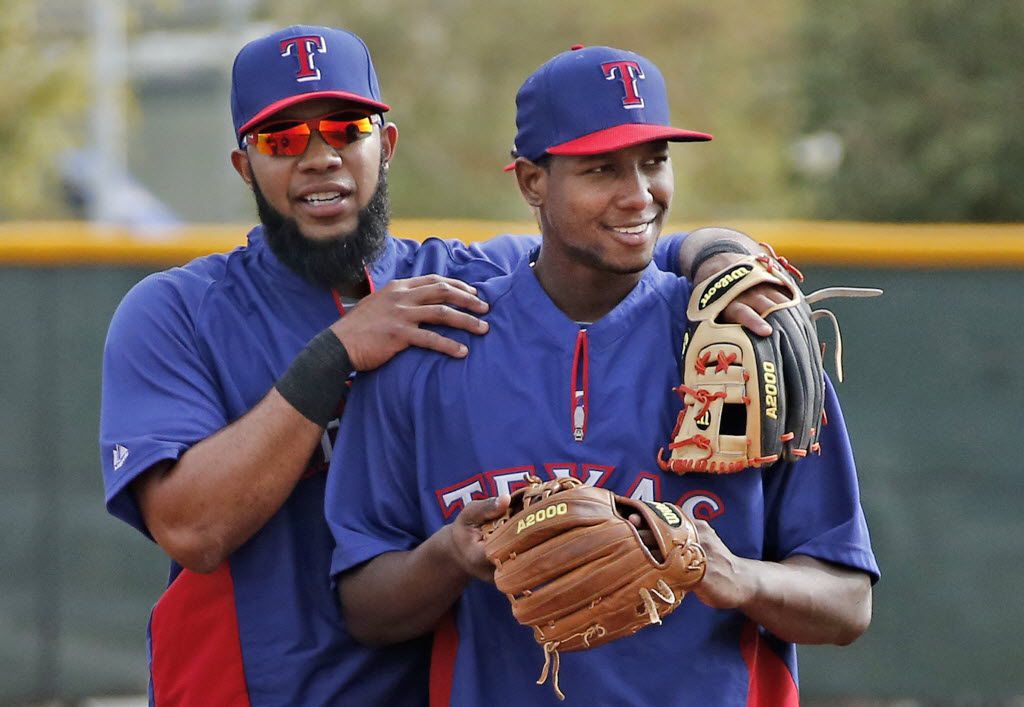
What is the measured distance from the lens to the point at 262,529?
332cm

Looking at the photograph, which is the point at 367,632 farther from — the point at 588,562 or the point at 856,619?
the point at 856,619

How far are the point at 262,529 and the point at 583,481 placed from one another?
83 cm

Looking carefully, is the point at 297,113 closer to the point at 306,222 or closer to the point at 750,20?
the point at 306,222

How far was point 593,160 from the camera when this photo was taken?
292 centimetres

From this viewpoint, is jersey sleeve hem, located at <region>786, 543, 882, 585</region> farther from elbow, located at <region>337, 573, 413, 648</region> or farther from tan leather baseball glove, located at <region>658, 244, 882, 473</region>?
elbow, located at <region>337, 573, 413, 648</region>

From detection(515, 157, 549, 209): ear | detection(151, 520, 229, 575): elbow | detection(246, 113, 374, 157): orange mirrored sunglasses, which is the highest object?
detection(246, 113, 374, 157): orange mirrored sunglasses

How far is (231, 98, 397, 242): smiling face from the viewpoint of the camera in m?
3.38

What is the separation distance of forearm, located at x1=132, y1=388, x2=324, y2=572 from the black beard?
15.0 inches

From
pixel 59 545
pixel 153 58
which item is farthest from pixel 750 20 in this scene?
pixel 59 545

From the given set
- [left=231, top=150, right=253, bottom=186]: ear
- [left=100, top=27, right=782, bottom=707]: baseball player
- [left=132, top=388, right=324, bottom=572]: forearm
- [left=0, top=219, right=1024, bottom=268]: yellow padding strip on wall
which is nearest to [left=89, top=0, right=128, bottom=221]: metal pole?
[left=0, top=219, right=1024, bottom=268]: yellow padding strip on wall

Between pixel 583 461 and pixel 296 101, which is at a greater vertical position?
pixel 296 101

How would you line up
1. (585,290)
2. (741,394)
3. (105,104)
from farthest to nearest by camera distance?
→ (105,104) < (585,290) < (741,394)

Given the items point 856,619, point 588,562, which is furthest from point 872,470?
point 588,562

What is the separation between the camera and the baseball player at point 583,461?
9.37ft
